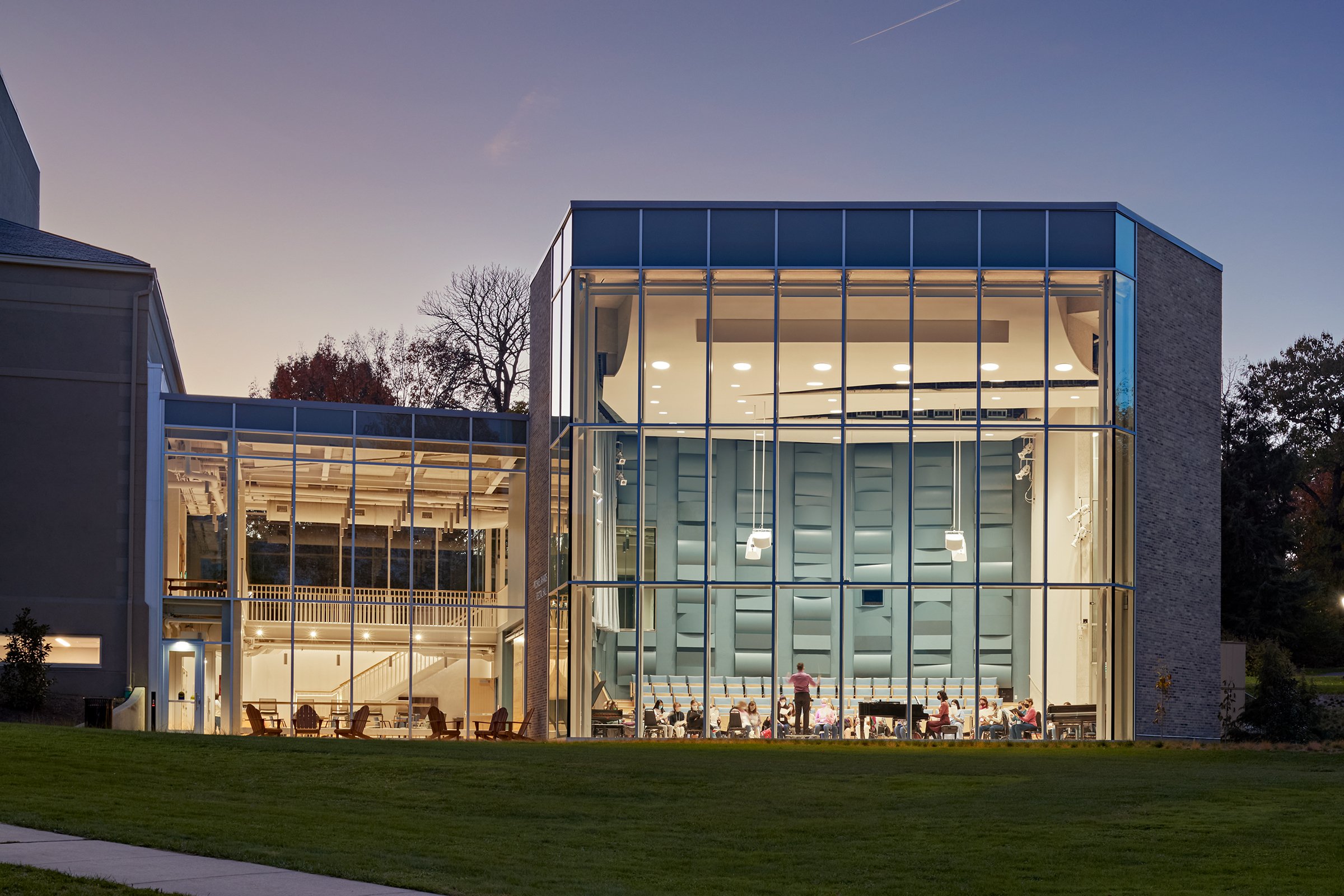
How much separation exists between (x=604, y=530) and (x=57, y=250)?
12214 millimetres

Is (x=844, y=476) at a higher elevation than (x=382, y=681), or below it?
A: higher

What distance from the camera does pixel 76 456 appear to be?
92.8ft

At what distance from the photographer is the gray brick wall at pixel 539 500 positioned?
29359 millimetres

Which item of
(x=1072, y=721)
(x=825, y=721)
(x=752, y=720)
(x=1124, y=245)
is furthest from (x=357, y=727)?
(x=1124, y=245)

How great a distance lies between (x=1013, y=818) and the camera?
13273 mm

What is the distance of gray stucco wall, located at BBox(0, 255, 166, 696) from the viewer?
91.4 feet

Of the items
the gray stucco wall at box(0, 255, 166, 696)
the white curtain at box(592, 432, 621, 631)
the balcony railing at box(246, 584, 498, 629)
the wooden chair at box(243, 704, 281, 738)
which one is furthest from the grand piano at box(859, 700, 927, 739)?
the gray stucco wall at box(0, 255, 166, 696)

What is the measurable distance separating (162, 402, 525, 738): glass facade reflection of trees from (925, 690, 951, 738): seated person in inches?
369

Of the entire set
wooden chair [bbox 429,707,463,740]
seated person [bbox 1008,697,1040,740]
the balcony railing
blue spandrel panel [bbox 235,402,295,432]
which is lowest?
wooden chair [bbox 429,707,463,740]

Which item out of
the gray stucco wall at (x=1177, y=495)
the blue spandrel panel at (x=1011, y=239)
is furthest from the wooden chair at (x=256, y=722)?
the gray stucco wall at (x=1177, y=495)

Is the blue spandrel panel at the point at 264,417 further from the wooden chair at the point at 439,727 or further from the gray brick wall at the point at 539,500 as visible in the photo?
the wooden chair at the point at 439,727

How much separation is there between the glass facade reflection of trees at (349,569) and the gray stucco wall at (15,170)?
12550mm

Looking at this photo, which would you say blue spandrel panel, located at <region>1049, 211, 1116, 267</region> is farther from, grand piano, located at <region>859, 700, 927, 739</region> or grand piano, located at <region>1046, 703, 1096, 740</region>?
grand piano, located at <region>859, 700, 927, 739</region>

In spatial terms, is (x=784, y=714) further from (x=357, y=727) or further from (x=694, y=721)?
(x=357, y=727)
